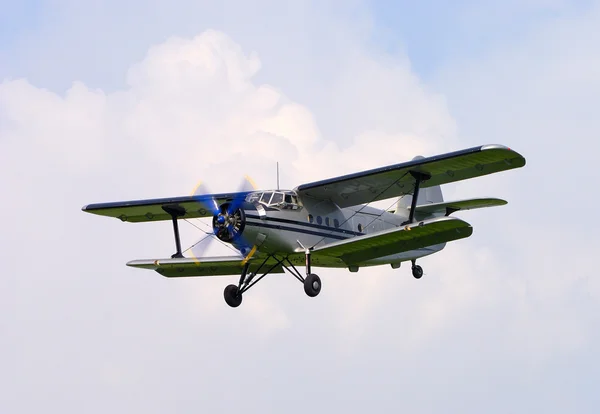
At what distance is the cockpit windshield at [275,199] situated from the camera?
1075 inches

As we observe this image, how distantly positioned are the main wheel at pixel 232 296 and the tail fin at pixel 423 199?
6.49m

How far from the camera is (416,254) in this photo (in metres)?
31.8

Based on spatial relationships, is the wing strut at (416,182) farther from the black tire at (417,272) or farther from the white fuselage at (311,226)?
the black tire at (417,272)

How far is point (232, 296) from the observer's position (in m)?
28.3

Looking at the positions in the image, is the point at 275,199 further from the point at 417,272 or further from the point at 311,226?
the point at 417,272

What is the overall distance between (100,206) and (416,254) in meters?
9.45

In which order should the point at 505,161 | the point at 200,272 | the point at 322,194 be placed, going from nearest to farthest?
the point at 505,161
the point at 322,194
the point at 200,272

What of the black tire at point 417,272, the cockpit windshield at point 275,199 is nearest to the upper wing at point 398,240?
the cockpit windshield at point 275,199

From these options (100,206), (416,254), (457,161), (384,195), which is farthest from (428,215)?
(100,206)

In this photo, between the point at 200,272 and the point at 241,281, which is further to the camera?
the point at 200,272

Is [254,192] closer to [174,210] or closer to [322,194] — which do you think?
[322,194]

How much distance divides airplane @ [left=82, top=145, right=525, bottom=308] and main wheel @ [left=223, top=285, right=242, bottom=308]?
0.09 feet

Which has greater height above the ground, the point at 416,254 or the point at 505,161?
the point at 505,161

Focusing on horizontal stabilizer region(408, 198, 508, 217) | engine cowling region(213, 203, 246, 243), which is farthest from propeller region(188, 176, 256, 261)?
horizontal stabilizer region(408, 198, 508, 217)
